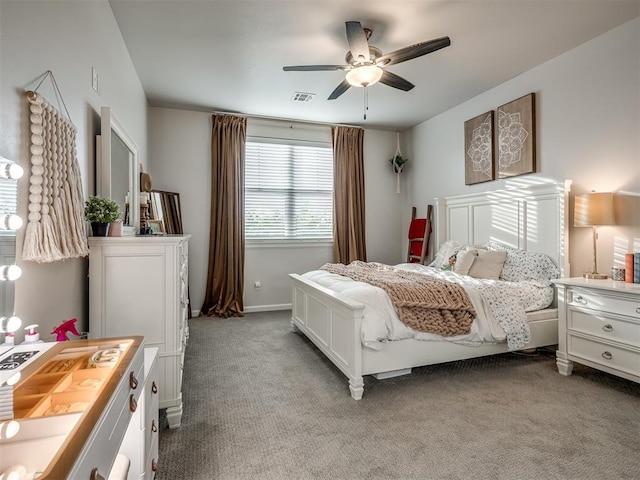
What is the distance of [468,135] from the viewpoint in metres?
4.33

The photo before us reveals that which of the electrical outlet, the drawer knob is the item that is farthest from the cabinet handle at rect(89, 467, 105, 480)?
the electrical outlet

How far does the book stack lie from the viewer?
2.50 meters

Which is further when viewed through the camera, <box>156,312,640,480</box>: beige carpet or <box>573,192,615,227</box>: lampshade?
<box>573,192,615,227</box>: lampshade

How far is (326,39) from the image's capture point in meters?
2.92

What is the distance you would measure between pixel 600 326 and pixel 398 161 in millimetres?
3601

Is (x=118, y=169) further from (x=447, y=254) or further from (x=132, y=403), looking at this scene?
(x=447, y=254)

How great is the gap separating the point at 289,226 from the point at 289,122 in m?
1.52

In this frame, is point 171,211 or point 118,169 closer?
point 118,169

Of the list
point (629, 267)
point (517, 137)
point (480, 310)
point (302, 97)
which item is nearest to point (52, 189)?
point (480, 310)

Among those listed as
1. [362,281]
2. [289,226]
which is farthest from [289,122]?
[362,281]

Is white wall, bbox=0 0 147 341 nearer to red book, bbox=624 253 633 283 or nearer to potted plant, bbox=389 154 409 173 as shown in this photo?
red book, bbox=624 253 633 283

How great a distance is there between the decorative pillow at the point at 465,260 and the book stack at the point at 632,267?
4.04 feet

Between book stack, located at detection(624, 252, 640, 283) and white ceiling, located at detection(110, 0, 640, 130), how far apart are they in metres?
1.83

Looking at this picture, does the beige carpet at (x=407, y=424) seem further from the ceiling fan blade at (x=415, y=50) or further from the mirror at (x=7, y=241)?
the ceiling fan blade at (x=415, y=50)
